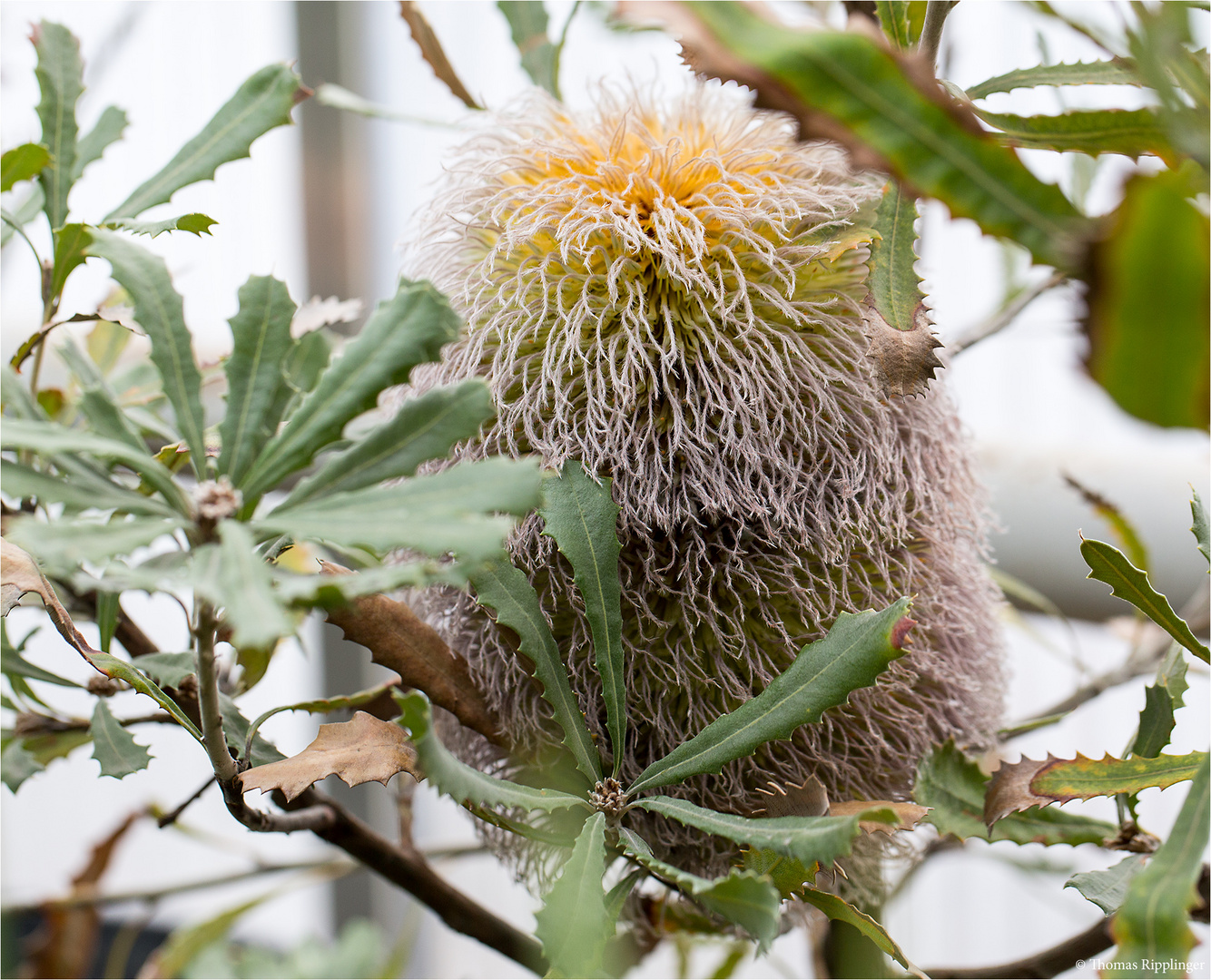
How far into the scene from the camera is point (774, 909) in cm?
24

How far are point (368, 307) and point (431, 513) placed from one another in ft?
4.62

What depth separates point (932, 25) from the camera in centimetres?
32

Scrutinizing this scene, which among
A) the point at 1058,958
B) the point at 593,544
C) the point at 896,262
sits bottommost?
the point at 1058,958

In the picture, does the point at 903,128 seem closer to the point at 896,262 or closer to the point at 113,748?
the point at 896,262

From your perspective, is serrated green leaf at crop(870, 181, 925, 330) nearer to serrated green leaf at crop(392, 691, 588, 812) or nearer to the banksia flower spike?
the banksia flower spike

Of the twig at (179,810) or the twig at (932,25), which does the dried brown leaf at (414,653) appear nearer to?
the twig at (179,810)

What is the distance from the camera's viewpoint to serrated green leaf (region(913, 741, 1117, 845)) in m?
0.34

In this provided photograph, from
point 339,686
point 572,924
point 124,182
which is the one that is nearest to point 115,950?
point 339,686

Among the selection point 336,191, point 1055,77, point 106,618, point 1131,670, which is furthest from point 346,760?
point 336,191

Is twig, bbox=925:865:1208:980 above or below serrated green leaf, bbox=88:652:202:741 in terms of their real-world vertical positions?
below

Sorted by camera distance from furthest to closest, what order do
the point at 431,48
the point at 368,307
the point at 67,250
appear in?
the point at 368,307
the point at 431,48
the point at 67,250

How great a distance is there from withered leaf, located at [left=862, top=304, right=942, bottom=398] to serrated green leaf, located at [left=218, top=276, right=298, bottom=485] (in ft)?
Result: 0.63

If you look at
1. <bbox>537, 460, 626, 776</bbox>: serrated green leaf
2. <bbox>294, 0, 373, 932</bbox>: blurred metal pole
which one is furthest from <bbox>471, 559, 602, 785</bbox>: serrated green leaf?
<bbox>294, 0, 373, 932</bbox>: blurred metal pole

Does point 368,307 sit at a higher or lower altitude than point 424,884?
higher
